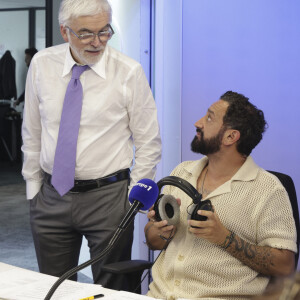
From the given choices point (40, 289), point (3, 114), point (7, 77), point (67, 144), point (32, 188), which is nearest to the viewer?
point (40, 289)

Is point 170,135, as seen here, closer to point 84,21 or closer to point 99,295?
point 84,21

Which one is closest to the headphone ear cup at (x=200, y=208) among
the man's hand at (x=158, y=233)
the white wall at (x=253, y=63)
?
the man's hand at (x=158, y=233)

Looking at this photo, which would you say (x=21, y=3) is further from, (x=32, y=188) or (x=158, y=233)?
(x=158, y=233)

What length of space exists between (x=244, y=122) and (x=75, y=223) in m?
0.85

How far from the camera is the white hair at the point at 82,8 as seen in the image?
2.39m

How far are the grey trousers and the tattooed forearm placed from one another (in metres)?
0.69

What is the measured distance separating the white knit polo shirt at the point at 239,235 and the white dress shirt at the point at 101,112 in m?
0.56

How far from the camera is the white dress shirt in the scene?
2.55m

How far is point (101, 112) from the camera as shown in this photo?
254 centimetres

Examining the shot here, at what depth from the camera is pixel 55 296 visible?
177cm

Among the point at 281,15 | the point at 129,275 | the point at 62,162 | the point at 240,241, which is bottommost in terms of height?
the point at 129,275

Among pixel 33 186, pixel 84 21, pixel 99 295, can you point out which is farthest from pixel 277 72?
pixel 99 295

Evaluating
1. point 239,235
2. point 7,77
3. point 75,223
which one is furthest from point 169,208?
point 7,77

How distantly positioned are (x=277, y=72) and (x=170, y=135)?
37.4 inches
